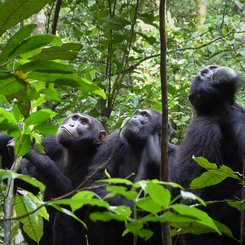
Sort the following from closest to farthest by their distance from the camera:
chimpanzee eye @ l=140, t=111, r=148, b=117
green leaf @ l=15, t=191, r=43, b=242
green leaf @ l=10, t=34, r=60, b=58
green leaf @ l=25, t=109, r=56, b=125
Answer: green leaf @ l=10, t=34, r=60, b=58 → green leaf @ l=15, t=191, r=43, b=242 → green leaf @ l=25, t=109, r=56, b=125 → chimpanzee eye @ l=140, t=111, r=148, b=117

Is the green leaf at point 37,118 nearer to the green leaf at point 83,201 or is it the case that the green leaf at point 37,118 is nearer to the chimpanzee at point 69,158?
the green leaf at point 83,201

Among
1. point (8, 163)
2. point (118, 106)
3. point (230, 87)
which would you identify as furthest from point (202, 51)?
point (8, 163)

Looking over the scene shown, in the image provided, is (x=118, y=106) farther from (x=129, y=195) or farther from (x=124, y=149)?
(x=129, y=195)

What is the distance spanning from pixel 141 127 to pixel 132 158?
0.26 meters

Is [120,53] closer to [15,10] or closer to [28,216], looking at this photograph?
[28,216]

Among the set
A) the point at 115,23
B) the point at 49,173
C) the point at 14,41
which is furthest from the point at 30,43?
the point at 49,173

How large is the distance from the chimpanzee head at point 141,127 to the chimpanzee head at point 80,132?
35cm

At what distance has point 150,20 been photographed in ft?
12.1

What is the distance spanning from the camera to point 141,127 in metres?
3.86

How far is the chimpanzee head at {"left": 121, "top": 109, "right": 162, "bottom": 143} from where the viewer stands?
3822mm

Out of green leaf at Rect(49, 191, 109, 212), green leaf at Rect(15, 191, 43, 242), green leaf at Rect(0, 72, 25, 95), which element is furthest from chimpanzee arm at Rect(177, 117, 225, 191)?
green leaf at Rect(49, 191, 109, 212)

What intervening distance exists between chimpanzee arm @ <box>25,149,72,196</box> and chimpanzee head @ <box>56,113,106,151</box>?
309 millimetres

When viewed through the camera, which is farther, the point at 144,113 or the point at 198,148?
the point at 144,113

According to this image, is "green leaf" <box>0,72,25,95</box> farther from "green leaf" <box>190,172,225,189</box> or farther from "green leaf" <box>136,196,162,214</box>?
"green leaf" <box>190,172,225,189</box>
